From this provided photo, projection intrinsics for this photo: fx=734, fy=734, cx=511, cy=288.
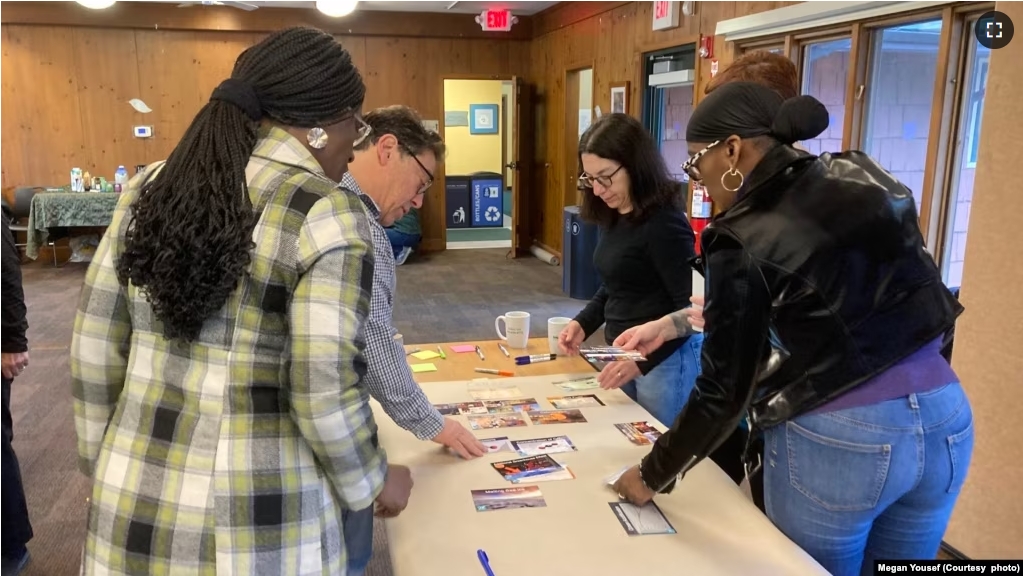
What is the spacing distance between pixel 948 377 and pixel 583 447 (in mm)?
660

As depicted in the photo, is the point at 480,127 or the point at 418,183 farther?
the point at 480,127

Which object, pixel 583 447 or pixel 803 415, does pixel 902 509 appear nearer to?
pixel 803 415

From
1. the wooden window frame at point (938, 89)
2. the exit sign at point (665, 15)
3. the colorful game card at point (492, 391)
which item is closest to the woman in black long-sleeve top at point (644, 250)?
the colorful game card at point (492, 391)

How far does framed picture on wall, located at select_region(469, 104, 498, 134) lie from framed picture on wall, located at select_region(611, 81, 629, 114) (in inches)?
193

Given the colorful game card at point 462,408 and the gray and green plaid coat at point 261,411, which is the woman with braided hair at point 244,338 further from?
the colorful game card at point 462,408

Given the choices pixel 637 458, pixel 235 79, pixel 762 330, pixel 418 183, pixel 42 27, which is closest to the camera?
pixel 235 79

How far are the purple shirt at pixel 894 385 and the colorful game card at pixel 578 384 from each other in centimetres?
77

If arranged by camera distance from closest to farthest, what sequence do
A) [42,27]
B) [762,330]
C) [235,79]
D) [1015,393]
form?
[235,79] → [762,330] → [1015,393] → [42,27]

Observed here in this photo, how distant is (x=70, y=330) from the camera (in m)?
5.23

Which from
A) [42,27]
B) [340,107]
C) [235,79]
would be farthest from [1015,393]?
[42,27]

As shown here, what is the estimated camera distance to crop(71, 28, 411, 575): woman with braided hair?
0.91 metres

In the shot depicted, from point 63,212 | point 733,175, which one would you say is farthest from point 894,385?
point 63,212

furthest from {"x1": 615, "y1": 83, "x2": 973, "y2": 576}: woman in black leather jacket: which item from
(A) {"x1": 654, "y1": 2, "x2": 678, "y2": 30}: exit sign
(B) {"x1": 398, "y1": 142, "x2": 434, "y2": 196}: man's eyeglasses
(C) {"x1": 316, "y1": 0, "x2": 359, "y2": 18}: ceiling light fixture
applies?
(C) {"x1": 316, "y1": 0, "x2": 359, "y2": 18}: ceiling light fixture

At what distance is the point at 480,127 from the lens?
1102cm
